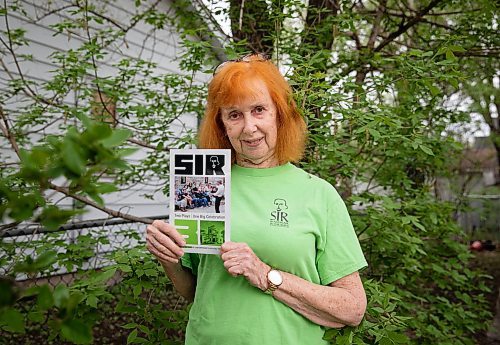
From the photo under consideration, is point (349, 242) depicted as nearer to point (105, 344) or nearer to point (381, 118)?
point (381, 118)

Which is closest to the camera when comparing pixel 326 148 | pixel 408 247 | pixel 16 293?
pixel 16 293

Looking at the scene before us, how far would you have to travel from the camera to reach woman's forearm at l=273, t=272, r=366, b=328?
55.1 inches

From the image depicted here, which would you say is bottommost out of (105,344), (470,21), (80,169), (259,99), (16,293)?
(105,344)

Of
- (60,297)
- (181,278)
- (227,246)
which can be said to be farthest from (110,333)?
(60,297)

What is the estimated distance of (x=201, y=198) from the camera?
4.60 feet

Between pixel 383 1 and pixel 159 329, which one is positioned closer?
pixel 159 329

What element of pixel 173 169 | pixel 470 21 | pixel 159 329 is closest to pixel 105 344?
pixel 159 329

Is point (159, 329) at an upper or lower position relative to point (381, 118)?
lower

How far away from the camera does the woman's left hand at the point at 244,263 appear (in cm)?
133

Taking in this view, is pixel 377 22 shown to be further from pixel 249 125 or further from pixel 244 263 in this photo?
pixel 244 263

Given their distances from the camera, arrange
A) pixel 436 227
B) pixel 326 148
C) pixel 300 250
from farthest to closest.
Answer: pixel 436 227 → pixel 326 148 → pixel 300 250

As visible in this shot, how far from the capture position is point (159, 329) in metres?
2.08

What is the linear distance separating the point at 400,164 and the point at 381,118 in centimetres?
160

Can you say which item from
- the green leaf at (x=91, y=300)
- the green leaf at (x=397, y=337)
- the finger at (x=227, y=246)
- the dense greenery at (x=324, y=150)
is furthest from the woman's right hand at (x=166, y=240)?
the green leaf at (x=397, y=337)
